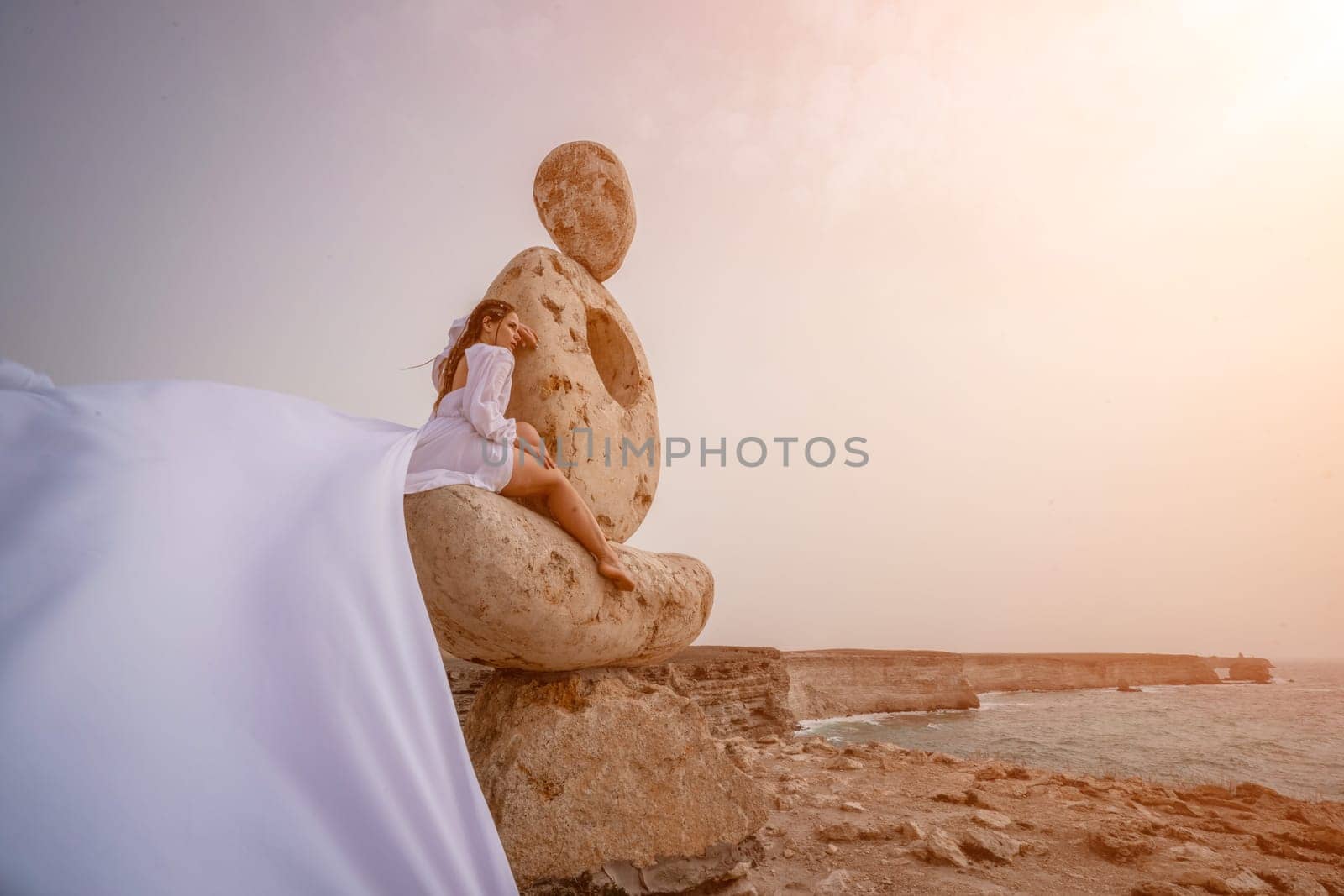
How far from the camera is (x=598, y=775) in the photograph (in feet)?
8.46

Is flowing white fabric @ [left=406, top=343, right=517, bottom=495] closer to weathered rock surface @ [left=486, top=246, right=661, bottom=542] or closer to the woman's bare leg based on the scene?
the woman's bare leg

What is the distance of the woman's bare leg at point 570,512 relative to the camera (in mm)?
2658

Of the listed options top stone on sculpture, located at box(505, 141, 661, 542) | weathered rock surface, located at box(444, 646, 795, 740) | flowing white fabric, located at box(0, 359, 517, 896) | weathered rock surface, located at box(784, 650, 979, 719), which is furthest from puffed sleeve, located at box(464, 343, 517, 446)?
weathered rock surface, located at box(784, 650, 979, 719)

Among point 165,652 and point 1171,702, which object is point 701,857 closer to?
point 165,652

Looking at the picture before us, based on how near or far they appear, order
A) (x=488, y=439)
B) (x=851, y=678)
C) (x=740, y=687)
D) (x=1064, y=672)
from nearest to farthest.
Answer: (x=488, y=439)
(x=740, y=687)
(x=851, y=678)
(x=1064, y=672)

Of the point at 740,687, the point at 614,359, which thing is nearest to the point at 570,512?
the point at 614,359

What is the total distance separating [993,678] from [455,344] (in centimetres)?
3447

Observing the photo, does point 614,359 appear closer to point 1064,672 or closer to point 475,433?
→ point 475,433

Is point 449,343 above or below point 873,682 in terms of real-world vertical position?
above

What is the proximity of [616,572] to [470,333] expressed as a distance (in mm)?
1230

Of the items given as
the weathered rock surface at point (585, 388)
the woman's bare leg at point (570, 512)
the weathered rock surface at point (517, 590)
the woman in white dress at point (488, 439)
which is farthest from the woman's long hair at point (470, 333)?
the weathered rock surface at point (517, 590)

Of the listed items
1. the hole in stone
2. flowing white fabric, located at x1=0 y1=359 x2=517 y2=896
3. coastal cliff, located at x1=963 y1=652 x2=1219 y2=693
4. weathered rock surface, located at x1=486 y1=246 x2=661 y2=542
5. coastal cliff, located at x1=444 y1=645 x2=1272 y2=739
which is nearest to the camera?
flowing white fabric, located at x1=0 y1=359 x2=517 y2=896

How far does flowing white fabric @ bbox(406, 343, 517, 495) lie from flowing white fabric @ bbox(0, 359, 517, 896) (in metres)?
0.53

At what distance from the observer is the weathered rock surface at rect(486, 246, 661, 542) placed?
302cm
